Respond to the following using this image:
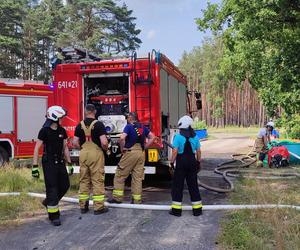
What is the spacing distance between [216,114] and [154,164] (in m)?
52.8

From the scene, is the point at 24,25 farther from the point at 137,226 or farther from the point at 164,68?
the point at 137,226

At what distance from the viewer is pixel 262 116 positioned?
2482 inches

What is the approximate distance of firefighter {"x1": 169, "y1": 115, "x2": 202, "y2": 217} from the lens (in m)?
6.56

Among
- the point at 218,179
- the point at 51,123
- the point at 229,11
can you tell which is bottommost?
the point at 218,179

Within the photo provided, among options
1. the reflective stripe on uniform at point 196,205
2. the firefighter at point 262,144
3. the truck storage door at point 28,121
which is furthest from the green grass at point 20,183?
the firefighter at point 262,144

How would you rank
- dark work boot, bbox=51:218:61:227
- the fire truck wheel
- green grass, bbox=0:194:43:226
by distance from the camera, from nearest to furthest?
dark work boot, bbox=51:218:61:227 → green grass, bbox=0:194:43:226 → the fire truck wheel

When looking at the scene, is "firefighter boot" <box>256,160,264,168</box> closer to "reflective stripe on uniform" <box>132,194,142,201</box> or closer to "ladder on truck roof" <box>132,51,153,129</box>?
"ladder on truck roof" <box>132,51,153,129</box>

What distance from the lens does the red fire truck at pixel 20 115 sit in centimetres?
1283

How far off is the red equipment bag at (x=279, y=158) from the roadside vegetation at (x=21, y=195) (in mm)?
6175

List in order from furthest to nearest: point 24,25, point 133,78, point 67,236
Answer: point 24,25
point 133,78
point 67,236

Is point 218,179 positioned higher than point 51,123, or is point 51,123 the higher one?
Answer: point 51,123

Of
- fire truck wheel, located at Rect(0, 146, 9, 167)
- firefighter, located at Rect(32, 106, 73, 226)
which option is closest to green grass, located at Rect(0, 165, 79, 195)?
firefighter, located at Rect(32, 106, 73, 226)

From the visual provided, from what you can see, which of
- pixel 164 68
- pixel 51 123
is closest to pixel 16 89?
pixel 164 68

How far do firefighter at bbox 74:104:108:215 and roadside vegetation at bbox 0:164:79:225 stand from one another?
89cm
